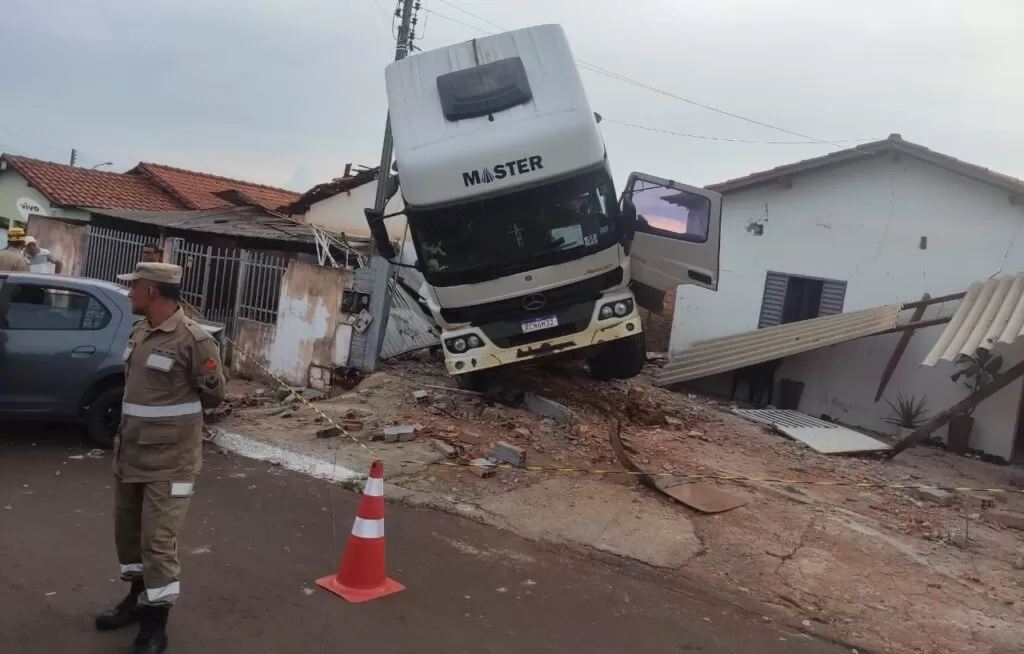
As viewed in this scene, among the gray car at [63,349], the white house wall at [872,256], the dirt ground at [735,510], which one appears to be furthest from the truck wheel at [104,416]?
the white house wall at [872,256]

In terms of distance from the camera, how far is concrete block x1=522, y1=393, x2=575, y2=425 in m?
8.45

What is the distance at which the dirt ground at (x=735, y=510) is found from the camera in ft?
15.9

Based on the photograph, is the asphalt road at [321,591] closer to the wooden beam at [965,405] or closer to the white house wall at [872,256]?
the wooden beam at [965,405]

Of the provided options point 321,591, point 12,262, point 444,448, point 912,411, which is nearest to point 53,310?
point 12,262

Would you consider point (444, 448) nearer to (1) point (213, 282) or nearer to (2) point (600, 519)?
(2) point (600, 519)

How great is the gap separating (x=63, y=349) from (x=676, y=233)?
19.9 feet

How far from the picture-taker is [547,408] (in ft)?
28.4

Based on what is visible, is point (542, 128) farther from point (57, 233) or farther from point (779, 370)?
point (57, 233)

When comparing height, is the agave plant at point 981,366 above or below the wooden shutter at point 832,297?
Answer: below

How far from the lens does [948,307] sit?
1120 cm

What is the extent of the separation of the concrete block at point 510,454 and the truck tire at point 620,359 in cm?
233

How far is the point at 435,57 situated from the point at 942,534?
6529 millimetres

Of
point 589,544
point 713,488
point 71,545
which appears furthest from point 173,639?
point 713,488

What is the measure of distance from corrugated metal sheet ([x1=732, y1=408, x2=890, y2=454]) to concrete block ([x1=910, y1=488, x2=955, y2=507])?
1627 mm
